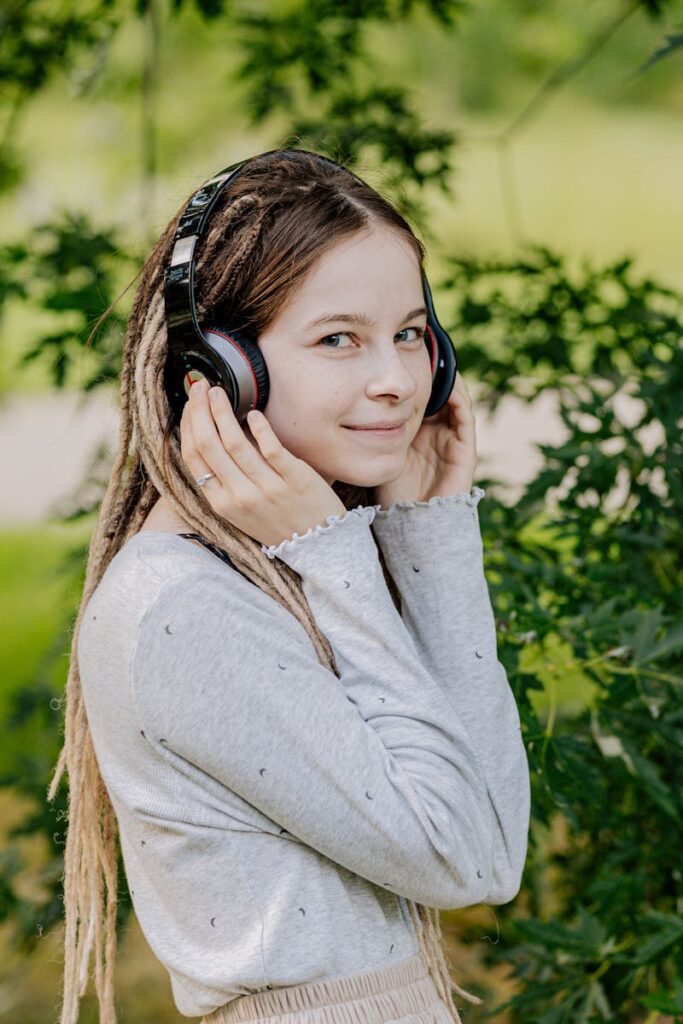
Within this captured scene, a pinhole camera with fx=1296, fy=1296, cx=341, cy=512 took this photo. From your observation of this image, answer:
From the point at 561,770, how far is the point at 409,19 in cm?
195

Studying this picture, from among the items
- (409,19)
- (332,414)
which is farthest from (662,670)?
(409,19)

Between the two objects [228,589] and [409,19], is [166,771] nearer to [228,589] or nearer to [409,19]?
[228,589]

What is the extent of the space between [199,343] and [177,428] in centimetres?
13

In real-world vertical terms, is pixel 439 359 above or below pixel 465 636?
above

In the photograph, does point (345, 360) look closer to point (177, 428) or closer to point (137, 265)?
point (177, 428)

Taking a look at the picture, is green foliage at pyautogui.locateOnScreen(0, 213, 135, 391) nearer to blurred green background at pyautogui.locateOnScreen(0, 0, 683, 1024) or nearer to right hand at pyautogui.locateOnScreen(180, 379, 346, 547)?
blurred green background at pyautogui.locateOnScreen(0, 0, 683, 1024)

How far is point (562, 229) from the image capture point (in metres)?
15.9

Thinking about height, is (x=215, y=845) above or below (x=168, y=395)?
below

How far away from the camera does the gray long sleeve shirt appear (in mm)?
1196

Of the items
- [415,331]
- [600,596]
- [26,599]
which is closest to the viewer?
[415,331]

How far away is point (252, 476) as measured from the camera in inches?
51.3

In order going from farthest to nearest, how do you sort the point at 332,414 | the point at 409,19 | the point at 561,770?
the point at 409,19, the point at 561,770, the point at 332,414

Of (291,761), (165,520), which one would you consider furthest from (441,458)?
(291,761)

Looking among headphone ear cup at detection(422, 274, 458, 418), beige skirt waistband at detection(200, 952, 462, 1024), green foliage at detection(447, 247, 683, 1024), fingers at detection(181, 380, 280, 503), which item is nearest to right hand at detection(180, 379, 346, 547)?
fingers at detection(181, 380, 280, 503)
